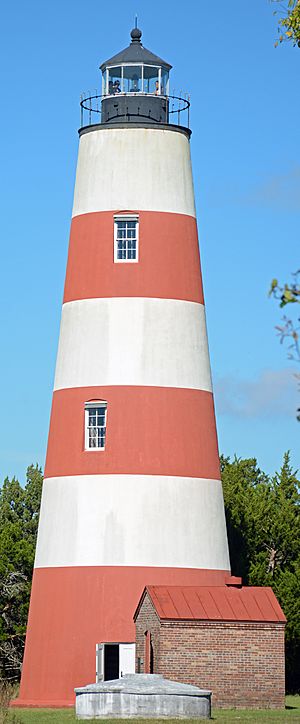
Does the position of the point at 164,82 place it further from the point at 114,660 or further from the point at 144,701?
the point at 144,701

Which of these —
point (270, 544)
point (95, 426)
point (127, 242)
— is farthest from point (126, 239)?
point (270, 544)

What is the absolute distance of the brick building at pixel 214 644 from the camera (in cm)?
3319

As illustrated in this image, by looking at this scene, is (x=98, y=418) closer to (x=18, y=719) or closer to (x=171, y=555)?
(x=171, y=555)

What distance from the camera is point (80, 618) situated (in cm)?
3438

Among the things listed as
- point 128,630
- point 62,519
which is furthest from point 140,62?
point 128,630

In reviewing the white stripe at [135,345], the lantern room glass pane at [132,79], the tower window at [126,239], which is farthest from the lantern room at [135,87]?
the white stripe at [135,345]

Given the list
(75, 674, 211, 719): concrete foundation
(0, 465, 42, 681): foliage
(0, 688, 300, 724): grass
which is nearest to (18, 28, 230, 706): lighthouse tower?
(0, 688, 300, 724): grass

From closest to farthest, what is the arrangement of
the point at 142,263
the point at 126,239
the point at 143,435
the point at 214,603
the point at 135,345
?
the point at 214,603 → the point at 143,435 → the point at 135,345 → the point at 142,263 → the point at 126,239

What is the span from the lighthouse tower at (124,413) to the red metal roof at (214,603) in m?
0.60

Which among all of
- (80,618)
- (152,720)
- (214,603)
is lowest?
(152,720)

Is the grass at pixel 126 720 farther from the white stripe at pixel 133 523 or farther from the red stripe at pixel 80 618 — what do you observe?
the white stripe at pixel 133 523

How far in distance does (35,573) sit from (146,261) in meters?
7.75

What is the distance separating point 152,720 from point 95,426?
8594 millimetres

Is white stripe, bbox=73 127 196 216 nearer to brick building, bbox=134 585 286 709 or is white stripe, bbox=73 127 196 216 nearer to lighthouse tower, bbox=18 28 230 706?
lighthouse tower, bbox=18 28 230 706
